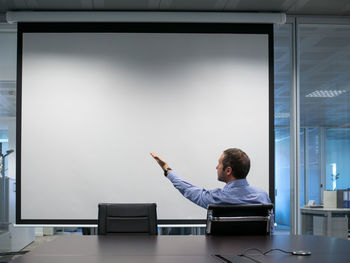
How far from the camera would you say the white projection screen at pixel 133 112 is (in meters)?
5.33

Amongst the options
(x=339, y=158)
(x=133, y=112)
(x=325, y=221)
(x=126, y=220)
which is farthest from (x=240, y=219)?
(x=339, y=158)

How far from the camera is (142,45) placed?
18.0 feet

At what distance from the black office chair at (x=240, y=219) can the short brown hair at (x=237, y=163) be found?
0.40 metres

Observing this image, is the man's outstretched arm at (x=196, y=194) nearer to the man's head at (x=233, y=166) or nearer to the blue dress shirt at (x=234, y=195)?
the blue dress shirt at (x=234, y=195)

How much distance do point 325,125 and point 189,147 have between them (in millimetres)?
1674

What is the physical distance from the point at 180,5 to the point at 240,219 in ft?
9.77

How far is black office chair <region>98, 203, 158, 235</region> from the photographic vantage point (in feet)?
12.4

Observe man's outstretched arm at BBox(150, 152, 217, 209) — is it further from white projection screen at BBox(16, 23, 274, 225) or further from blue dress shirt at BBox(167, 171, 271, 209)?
white projection screen at BBox(16, 23, 274, 225)

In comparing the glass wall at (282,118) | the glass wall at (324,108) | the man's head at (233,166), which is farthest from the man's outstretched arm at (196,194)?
the glass wall at (324,108)

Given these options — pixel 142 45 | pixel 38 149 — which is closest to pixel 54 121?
pixel 38 149

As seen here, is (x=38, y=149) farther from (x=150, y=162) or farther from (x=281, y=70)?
(x=281, y=70)

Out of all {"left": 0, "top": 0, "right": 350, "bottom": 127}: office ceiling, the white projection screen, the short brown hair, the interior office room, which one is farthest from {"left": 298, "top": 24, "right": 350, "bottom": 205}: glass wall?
the short brown hair

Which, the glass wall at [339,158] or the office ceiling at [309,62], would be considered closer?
the office ceiling at [309,62]

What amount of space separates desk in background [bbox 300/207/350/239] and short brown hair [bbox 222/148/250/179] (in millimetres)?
2497
